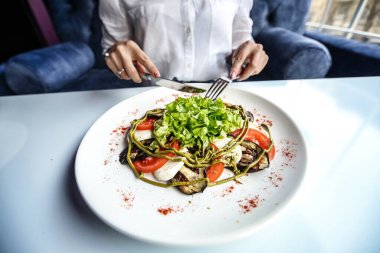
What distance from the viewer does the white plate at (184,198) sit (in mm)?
373

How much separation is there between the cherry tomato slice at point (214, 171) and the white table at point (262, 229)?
129 mm

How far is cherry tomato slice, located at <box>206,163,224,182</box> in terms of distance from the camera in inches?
19.1

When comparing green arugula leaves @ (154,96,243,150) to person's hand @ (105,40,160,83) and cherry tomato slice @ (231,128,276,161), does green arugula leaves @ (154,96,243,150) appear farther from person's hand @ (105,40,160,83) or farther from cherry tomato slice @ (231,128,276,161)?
person's hand @ (105,40,160,83)

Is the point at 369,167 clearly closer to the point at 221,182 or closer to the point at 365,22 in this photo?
the point at 221,182

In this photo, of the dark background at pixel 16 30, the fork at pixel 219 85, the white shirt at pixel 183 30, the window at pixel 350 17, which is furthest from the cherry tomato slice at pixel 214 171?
the window at pixel 350 17

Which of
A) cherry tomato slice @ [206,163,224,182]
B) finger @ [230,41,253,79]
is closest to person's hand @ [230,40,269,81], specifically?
finger @ [230,41,253,79]

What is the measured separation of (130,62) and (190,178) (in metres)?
0.44

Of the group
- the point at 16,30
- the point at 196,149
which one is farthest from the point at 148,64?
the point at 16,30

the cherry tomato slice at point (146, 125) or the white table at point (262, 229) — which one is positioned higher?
the cherry tomato slice at point (146, 125)

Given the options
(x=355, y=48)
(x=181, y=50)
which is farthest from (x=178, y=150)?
(x=355, y=48)

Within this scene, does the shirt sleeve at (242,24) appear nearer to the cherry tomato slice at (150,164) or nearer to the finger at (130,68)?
the finger at (130,68)

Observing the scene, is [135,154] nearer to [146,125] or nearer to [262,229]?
[146,125]

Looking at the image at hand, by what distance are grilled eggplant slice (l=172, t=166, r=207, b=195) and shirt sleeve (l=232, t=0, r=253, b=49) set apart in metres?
0.97

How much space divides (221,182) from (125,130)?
32cm
